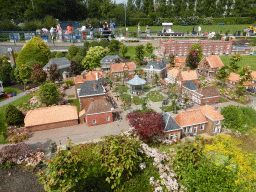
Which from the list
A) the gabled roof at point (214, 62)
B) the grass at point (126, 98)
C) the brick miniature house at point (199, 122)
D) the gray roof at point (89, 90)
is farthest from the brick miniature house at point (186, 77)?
the gray roof at point (89, 90)

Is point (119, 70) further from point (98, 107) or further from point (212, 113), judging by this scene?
point (212, 113)

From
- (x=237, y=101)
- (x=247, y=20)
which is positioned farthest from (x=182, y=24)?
(x=237, y=101)

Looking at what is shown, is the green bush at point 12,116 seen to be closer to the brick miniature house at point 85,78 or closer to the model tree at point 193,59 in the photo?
the brick miniature house at point 85,78

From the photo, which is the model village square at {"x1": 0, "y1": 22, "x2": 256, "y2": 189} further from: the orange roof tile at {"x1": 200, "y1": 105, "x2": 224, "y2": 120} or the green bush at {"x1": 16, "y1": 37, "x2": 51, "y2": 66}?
the green bush at {"x1": 16, "y1": 37, "x2": 51, "y2": 66}

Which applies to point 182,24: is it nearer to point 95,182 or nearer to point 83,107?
point 83,107

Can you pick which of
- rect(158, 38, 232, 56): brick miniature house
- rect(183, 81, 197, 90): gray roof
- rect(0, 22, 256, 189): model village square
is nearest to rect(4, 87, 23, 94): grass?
rect(0, 22, 256, 189): model village square

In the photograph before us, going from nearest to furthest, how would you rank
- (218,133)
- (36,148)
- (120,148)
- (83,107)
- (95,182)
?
(120,148), (95,182), (36,148), (218,133), (83,107)

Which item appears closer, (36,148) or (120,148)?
(120,148)
